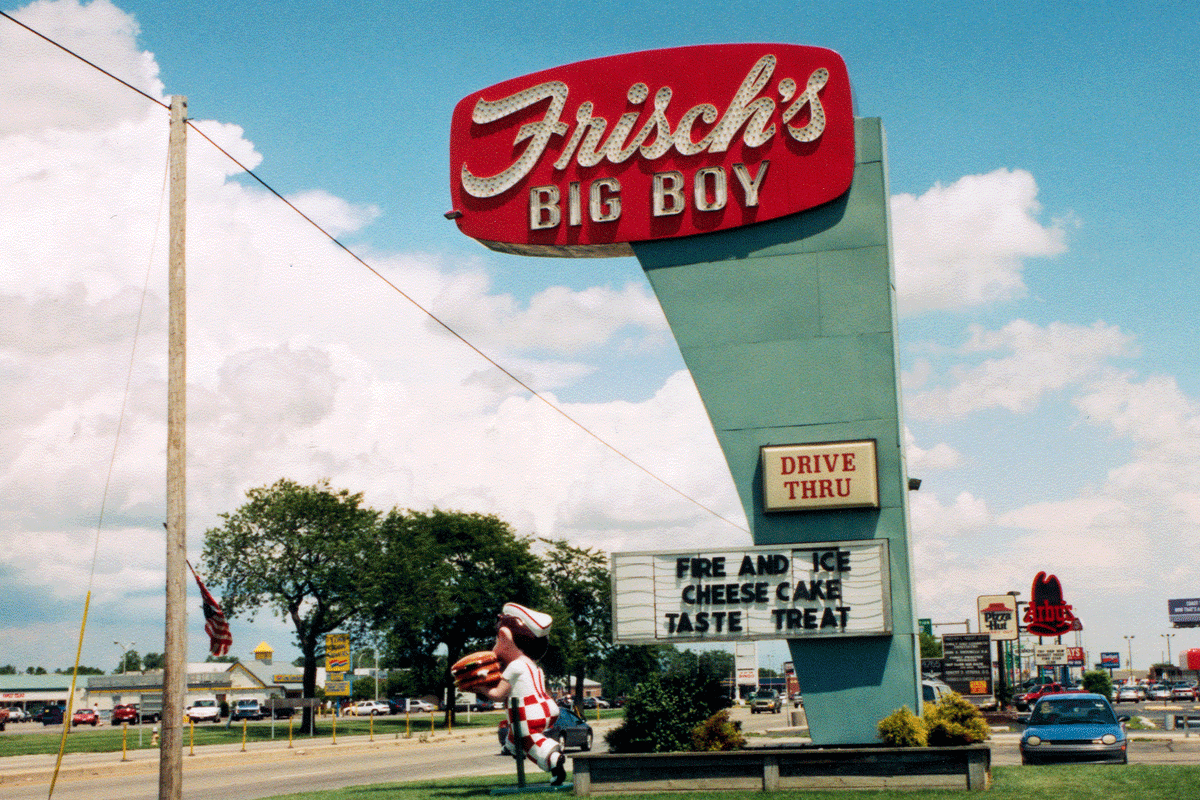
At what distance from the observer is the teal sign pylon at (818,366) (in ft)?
62.4

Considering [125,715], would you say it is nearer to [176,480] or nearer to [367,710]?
[367,710]

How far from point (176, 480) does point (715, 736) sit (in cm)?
1032

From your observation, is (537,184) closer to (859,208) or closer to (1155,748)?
(859,208)

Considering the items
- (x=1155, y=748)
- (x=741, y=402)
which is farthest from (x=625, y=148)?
(x=1155, y=748)

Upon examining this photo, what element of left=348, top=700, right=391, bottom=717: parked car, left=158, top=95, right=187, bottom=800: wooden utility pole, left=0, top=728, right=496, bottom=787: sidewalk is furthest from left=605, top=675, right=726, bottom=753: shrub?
left=348, top=700, right=391, bottom=717: parked car

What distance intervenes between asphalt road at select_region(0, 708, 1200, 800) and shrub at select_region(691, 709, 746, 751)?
1.87 meters

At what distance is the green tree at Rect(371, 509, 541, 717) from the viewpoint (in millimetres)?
69375

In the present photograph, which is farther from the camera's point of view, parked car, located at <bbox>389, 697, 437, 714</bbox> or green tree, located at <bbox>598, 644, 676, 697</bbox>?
parked car, located at <bbox>389, 697, 437, 714</bbox>

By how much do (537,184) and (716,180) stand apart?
382 cm

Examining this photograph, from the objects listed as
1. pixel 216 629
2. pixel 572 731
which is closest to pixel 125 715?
pixel 572 731

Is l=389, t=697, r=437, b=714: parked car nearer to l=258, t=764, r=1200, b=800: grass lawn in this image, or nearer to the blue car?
l=258, t=764, r=1200, b=800: grass lawn

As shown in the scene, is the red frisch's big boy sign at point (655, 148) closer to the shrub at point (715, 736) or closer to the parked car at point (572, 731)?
the shrub at point (715, 736)

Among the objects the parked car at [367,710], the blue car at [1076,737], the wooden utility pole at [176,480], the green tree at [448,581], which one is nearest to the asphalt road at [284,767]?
the blue car at [1076,737]

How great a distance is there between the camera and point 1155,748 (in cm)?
3064
